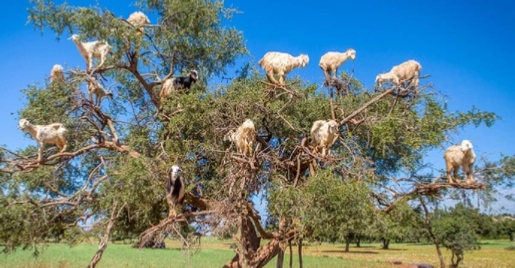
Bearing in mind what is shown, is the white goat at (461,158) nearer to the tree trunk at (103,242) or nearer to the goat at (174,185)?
the goat at (174,185)

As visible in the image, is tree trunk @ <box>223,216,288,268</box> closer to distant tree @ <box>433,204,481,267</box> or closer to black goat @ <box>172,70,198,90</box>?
black goat @ <box>172,70,198,90</box>

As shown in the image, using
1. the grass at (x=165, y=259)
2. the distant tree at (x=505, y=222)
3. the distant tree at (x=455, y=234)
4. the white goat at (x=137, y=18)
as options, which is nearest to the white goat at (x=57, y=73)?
the white goat at (x=137, y=18)

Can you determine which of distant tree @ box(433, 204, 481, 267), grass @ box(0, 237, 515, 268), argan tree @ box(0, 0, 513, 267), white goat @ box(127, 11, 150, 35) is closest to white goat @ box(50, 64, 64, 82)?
argan tree @ box(0, 0, 513, 267)

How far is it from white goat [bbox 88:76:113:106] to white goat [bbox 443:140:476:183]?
642cm

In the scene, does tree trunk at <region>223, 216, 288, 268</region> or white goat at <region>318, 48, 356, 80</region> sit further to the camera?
white goat at <region>318, 48, 356, 80</region>

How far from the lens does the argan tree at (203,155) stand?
7113mm

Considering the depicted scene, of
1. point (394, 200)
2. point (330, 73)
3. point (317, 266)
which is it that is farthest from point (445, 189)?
point (317, 266)

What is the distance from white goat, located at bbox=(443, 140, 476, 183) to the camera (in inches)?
266

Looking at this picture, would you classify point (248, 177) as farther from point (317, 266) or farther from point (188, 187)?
point (317, 266)

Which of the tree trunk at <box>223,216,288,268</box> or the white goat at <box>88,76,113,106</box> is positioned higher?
the white goat at <box>88,76,113,106</box>

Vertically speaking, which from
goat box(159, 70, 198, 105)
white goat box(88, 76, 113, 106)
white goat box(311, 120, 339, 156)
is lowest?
white goat box(311, 120, 339, 156)

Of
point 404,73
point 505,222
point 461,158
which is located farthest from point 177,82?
point 505,222

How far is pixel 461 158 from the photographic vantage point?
6.83 meters

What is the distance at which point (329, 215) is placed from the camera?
6871mm
